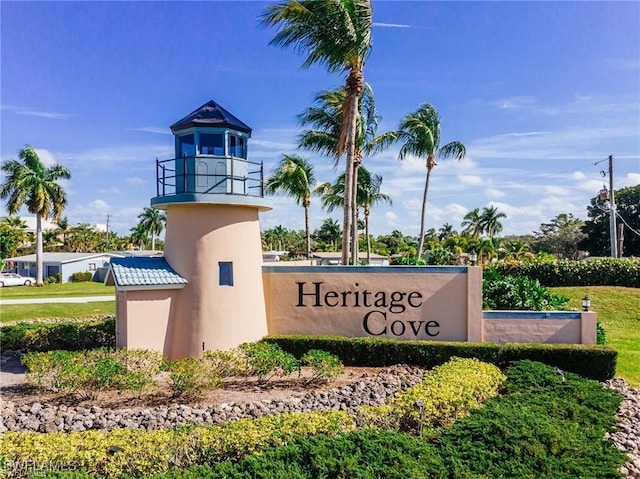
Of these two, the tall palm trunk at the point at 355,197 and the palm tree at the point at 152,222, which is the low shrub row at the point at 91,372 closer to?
the tall palm trunk at the point at 355,197

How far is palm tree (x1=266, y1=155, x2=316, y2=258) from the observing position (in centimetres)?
2806

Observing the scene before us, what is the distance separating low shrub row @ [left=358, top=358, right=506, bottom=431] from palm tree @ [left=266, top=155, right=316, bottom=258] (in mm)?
18756

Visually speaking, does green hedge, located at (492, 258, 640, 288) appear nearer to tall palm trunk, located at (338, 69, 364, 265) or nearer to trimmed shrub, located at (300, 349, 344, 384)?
tall palm trunk, located at (338, 69, 364, 265)

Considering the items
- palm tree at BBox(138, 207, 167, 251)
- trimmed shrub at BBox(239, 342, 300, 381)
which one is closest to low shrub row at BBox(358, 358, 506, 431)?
trimmed shrub at BBox(239, 342, 300, 381)

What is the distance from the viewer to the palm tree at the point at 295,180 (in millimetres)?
28062

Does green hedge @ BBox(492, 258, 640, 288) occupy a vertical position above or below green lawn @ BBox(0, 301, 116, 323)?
above

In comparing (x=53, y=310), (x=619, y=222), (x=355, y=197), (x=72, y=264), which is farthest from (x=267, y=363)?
(x=619, y=222)

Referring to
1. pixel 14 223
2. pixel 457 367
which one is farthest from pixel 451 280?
pixel 14 223

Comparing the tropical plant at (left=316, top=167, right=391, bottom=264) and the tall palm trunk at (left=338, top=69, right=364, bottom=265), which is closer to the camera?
the tall palm trunk at (left=338, top=69, right=364, bottom=265)

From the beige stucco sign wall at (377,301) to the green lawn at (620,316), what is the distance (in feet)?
13.7

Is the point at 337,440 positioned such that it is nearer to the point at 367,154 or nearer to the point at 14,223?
the point at 367,154

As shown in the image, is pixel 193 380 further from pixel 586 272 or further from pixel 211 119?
pixel 586 272

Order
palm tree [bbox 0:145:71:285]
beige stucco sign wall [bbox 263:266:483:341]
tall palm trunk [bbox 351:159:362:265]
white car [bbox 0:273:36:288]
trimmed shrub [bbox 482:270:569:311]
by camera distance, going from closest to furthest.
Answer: beige stucco sign wall [bbox 263:266:483:341], trimmed shrub [bbox 482:270:569:311], tall palm trunk [bbox 351:159:362:265], palm tree [bbox 0:145:71:285], white car [bbox 0:273:36:288]

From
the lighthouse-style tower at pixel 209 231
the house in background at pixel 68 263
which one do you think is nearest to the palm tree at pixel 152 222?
the house in background at pixel 68 263
